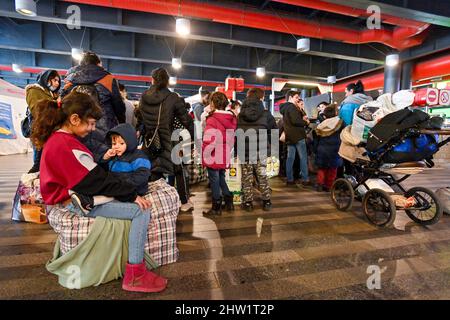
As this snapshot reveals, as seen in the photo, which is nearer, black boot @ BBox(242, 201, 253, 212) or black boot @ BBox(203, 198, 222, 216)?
black boot @ BBox(203, 198, 222, 216)

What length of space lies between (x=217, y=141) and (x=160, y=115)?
0.66m

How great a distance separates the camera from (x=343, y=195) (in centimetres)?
341

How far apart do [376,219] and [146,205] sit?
7.90ft

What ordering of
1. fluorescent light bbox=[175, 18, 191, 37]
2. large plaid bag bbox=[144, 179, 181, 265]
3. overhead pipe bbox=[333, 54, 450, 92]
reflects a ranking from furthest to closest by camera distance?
overhead pipe bbox=[333, 54, 450, 92] < fluorescent light bbox=[175, 18, 191, 37] < large plaid bag bbox=[144, 179, 181, 265]

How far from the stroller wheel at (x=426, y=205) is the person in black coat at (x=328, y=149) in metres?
1.39

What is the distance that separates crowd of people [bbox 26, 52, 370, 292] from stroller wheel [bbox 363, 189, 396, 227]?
1116 millimetres

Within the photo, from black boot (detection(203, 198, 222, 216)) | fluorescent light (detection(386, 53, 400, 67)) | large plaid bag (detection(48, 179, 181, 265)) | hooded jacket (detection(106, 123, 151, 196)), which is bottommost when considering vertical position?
black boot (detection(203, 198, 222, 216))

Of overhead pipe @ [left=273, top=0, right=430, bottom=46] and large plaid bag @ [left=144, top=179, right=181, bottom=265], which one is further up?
overhead pipe @ [left=273, top=0, right=430, bottom=46]

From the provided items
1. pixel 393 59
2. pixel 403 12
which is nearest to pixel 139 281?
pixel 403 12

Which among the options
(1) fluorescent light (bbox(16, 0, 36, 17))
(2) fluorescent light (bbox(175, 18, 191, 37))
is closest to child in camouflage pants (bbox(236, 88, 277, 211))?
(2) fluorescent light (bbox(175, 18, 191, 37))

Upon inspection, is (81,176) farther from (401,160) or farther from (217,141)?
(401,160)

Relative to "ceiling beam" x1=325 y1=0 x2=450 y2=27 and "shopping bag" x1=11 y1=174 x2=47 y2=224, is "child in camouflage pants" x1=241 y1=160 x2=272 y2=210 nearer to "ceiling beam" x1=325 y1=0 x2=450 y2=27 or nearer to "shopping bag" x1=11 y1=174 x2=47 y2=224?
"shopping bag" x1=11 y1=174 x2=47 y2=224

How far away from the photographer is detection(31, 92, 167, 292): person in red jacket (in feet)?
4.83
